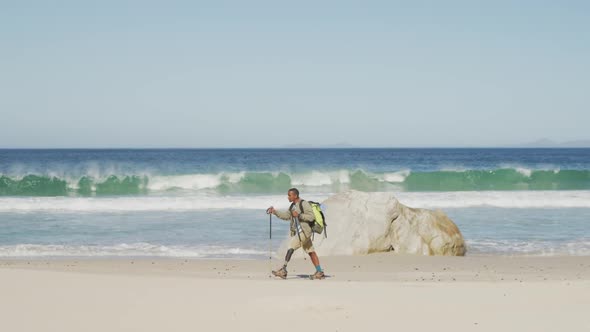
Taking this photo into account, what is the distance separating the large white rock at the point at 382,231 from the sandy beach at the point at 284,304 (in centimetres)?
280

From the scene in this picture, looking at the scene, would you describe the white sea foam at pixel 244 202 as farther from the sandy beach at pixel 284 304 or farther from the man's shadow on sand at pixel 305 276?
the sandy beach at pixel 284 304

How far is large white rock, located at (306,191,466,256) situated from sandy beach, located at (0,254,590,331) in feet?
9.19

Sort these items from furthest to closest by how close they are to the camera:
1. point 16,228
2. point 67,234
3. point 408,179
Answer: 1. point 408,179
2. point 16,228
3. point 67,234

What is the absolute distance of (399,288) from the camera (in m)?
8.46

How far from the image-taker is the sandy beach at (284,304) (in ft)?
22.2

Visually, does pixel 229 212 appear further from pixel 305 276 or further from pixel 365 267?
pixel 305 276

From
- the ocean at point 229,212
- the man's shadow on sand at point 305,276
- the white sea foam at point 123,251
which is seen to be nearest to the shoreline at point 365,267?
the man's shadow on sand at point 305,276

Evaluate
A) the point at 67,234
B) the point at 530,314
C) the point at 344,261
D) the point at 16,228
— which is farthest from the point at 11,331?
the point at 16,228

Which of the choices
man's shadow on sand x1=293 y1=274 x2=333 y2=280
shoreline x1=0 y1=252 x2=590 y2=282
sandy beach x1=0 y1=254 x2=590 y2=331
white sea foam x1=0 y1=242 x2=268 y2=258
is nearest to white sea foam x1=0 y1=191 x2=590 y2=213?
white sea foam x1=0 y1=242 x2=268 y2=258

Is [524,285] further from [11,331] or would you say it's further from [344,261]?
[11,331]

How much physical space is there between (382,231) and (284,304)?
19.6ft

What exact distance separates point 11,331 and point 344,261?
684cm

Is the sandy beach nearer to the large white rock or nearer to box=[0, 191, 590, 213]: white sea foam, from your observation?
the large white rock

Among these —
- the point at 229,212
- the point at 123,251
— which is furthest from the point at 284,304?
the point at 229,212
